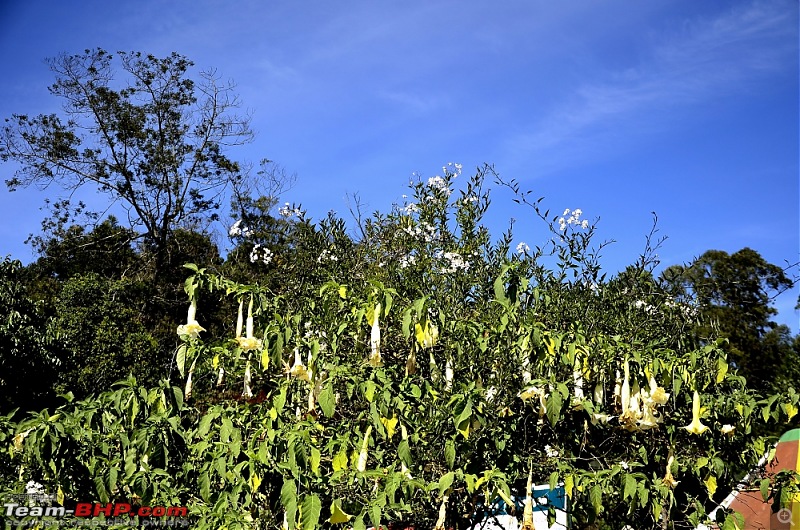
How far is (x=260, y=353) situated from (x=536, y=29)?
3.14m

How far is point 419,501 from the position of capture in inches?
116

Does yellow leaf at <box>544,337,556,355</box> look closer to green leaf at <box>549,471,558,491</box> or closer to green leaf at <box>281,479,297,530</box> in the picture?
green leaf at <box>549,471,558,491</box>

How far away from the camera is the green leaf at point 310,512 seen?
2.20m

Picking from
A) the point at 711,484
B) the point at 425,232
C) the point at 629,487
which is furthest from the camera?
the point at 425,232

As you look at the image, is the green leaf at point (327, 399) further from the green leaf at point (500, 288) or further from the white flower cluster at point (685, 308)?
the white flower cluster at point (685, 308)

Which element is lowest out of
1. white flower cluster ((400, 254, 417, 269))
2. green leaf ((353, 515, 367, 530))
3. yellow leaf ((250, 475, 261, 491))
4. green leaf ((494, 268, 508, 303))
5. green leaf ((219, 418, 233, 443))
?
green leaf ((353, 515, 367, 530))

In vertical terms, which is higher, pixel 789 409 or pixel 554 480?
pixel 789 409

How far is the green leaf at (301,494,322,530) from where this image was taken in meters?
2.20

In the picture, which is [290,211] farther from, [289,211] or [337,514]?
[337,514]

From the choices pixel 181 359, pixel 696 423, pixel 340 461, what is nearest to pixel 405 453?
pixel 340 461

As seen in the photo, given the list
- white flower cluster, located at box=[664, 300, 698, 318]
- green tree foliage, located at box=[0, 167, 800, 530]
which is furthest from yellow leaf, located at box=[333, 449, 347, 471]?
white flower cluster, located at box=[664, 300, 698, 318]

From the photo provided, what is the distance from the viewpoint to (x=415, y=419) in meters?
2.77

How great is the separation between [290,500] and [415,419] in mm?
694

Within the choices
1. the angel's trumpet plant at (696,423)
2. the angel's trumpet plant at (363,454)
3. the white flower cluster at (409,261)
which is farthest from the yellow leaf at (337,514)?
the white flower cluster at (409,261)
